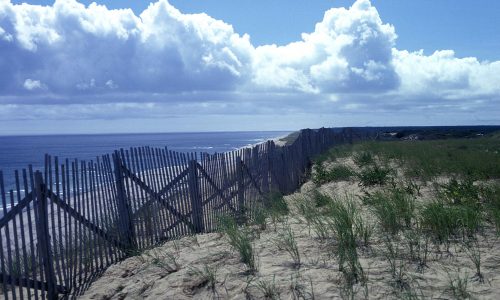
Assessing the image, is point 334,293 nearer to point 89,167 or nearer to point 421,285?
point 421,285

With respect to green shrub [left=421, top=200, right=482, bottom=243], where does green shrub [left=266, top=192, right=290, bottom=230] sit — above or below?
below

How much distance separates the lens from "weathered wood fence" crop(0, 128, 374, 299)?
5.32m

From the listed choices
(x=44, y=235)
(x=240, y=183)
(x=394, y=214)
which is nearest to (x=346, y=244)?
(x=394, y=214)

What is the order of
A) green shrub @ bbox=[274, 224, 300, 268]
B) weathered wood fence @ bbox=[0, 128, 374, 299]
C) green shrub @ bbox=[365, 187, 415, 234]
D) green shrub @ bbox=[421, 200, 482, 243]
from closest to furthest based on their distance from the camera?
green shrub @ bbox=[274, 224, 300, 268]
weathered wood fence @ bbox=[0, 128, 374, 299]
green shrub @ bbox=[421, 200, 482, 243]
green shrub @ bbox=[365, 187, 415, 234]

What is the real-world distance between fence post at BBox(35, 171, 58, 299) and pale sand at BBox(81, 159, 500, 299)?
42 centimetres

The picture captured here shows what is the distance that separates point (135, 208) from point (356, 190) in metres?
5.57

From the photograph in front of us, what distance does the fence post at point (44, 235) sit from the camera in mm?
5348

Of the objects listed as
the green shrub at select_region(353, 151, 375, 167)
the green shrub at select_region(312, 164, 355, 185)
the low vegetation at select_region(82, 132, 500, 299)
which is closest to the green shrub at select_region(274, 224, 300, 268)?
the low vegetation at select_region(82, 132, 500, 299)

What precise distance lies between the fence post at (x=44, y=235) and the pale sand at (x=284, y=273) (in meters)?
0.42

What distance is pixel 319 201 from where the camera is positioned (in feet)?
27.5

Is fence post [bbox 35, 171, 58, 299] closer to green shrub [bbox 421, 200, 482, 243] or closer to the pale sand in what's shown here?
the pale sand

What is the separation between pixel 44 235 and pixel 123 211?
1692 millimetres

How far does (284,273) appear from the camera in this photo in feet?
15.8

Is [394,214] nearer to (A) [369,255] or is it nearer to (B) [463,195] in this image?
(A) [369,255]
